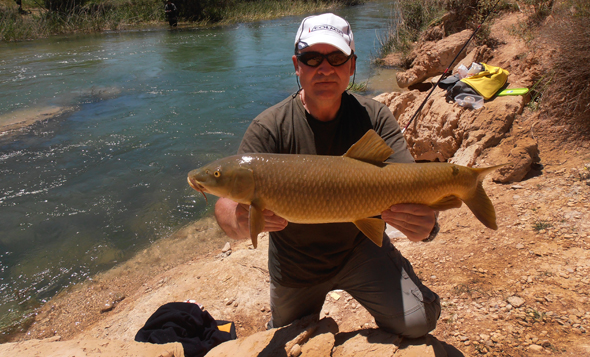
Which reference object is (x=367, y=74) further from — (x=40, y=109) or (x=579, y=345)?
(x=579, y=345)

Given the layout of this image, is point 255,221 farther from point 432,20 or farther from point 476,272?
point 432,20

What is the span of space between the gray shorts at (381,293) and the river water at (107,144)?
3.82 metres

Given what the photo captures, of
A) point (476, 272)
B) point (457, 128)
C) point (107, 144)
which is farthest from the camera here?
point (107, 144)

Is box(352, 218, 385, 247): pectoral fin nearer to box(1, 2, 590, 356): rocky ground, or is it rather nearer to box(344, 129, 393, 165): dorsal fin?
box(344, 129, 393, 165): dorsal fin

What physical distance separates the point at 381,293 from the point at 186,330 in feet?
6.15

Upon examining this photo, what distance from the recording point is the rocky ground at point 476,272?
270 cm

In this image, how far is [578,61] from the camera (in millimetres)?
4914

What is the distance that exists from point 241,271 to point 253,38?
21.8m

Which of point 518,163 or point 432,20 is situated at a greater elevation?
point 432,20

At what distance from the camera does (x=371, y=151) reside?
2219 millimetres

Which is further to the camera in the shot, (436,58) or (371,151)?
(436,58)

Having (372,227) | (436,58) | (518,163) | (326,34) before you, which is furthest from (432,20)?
(372,227)

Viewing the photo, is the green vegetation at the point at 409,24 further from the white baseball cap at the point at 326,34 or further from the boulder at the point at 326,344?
the boulder at the point at 326,344

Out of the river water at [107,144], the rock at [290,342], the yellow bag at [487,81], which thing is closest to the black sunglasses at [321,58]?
the rock at [290,342]
